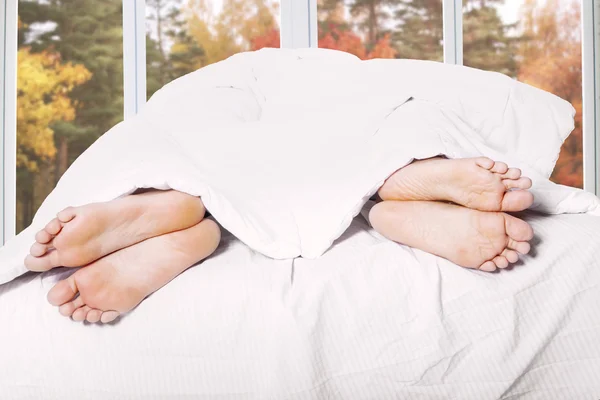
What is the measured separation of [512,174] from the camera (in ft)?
2.87

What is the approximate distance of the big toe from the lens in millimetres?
845

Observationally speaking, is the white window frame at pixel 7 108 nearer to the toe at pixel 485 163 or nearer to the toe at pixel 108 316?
the toe at pixel 108 316

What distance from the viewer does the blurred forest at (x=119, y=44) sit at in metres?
2.93

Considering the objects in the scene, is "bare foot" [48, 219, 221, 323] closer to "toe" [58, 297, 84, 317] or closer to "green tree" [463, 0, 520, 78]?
Result: "toe" [58, 297, 84, 317]

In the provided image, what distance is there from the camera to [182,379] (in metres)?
0.81

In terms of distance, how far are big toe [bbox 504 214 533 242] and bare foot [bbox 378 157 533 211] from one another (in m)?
0.02

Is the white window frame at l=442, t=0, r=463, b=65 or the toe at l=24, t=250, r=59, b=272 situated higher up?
the white window frame at l=442, t=0, r=463, b=65

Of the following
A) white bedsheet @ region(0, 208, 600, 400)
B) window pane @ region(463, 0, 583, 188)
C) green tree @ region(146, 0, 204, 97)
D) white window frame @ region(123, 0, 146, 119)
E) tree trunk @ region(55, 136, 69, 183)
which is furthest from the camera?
window pane @ region(463, 0, 583, 188)

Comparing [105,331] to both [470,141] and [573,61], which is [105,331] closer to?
[470,141]

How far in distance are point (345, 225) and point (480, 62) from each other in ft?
8.37

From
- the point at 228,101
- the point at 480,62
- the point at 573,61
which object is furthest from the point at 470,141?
the point at 573,61

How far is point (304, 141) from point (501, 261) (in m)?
0.47

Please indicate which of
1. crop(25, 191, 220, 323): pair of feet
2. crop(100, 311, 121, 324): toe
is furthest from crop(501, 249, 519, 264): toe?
crop(100, 311, 121, 324): toe

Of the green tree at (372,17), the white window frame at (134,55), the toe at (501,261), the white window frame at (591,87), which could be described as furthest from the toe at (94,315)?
the white window frame at (591,87)
